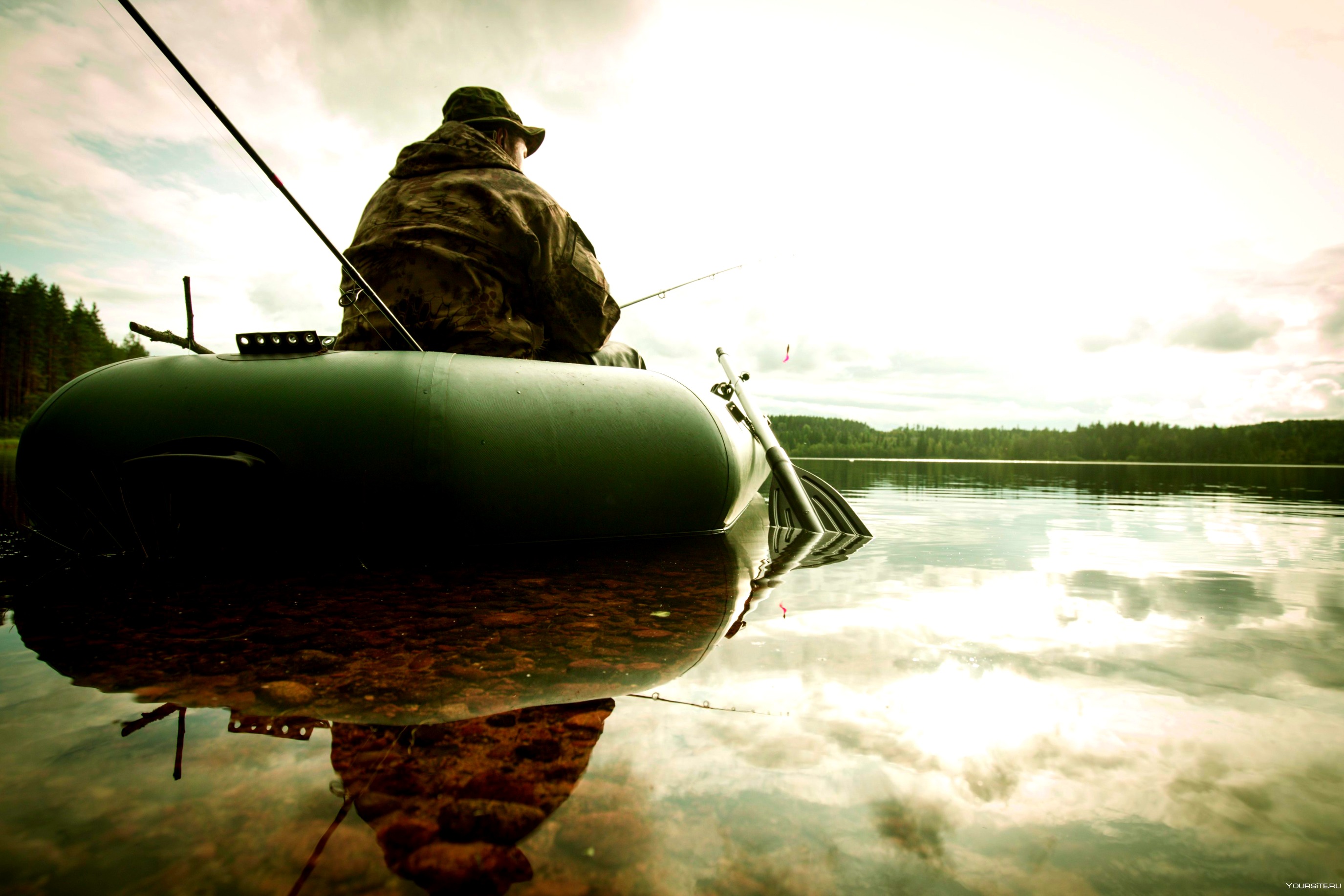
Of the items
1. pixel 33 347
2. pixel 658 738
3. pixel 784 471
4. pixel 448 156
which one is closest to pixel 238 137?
pixel 448 156

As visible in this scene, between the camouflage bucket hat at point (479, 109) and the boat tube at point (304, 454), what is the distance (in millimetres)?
1698

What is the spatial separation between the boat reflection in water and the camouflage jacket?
1.19m

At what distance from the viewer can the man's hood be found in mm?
3213

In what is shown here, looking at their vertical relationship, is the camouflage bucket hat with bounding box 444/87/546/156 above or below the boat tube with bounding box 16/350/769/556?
above

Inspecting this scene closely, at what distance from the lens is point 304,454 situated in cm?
239

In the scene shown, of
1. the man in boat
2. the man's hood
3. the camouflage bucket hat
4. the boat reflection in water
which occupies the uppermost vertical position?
the camouflage bucket hat

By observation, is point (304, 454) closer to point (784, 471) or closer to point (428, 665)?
point (428, 665)

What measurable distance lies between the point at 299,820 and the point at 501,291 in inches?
105

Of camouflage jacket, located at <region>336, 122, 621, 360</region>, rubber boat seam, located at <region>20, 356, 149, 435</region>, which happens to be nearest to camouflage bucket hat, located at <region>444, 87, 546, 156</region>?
camouflage jacket, located at <region>336, 122, 621, 360</region>

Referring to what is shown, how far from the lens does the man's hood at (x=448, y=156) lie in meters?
3.21

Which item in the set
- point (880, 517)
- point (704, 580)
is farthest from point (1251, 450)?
point (704, 580)

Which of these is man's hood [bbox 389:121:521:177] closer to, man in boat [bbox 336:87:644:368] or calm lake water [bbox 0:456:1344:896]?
man in boat [bbox 336:87:644:368]

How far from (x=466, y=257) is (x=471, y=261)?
0.03m

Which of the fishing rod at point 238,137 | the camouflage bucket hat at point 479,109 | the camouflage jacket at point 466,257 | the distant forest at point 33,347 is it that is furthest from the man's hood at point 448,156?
the distant forest at point 33,347
